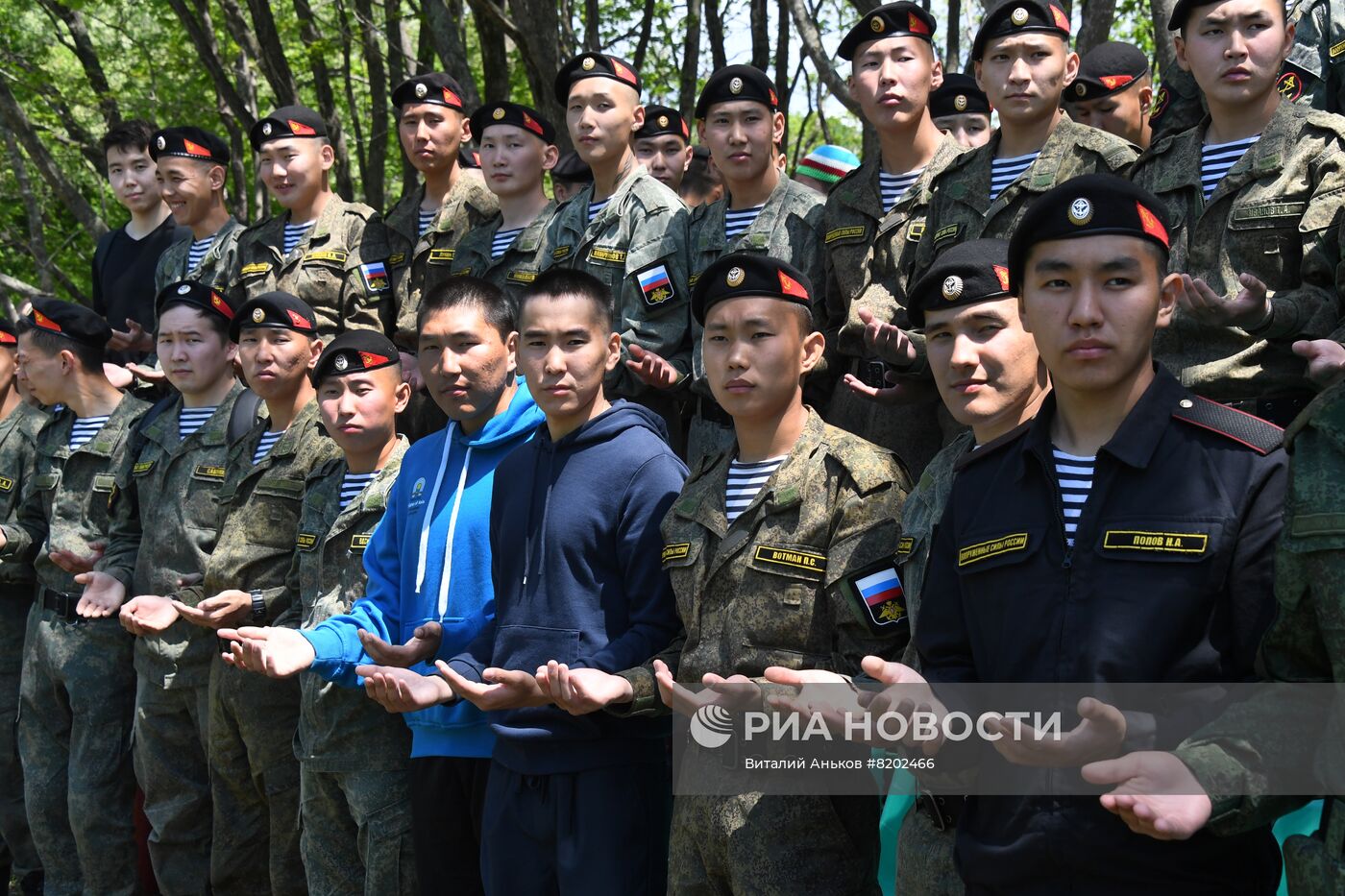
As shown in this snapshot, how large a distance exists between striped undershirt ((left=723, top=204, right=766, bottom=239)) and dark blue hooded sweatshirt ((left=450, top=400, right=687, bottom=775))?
1.60 m

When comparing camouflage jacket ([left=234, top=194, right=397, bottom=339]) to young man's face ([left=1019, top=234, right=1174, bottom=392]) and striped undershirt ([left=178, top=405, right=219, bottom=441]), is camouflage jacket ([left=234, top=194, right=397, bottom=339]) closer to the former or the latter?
striped undershirt ([left=178, top=405, right=219, bottom=441])

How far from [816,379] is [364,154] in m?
9.31

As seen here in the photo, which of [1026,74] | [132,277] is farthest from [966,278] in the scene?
[132,277]

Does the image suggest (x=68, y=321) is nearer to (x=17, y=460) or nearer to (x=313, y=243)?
(x=17, y=460)

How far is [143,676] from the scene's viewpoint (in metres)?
6.05

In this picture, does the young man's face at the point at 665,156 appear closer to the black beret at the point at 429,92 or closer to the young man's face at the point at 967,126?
the black beret at the point at 429,92

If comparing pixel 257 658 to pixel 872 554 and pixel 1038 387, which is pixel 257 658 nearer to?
pixel 872 554

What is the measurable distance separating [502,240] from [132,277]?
2754mm

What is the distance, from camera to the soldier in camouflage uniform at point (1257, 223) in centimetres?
397

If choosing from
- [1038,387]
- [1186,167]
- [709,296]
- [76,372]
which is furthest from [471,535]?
[76,372]

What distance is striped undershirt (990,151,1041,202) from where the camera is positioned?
4.92 meters

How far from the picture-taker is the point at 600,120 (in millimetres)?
6270

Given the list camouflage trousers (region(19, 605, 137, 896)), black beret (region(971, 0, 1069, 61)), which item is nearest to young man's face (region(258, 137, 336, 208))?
camouflage trousers (region(19, 605, 137, 896))

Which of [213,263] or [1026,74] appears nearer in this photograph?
[1026,74]
